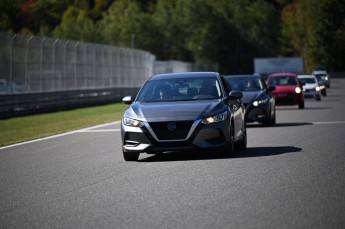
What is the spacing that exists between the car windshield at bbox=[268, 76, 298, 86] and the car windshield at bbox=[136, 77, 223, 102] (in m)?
19.3

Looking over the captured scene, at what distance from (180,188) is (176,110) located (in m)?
3.78

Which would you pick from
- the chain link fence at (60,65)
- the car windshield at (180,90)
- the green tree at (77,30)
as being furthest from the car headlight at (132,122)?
the green tree at (77,30)

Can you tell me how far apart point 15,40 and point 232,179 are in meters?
26.4

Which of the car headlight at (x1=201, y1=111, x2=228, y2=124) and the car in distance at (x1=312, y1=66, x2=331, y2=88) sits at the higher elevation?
the car headlight at (x1=201, y1=111, x2=228, y2=124)

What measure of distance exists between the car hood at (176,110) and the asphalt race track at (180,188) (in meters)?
0.70

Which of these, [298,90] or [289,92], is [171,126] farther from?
[298,90]

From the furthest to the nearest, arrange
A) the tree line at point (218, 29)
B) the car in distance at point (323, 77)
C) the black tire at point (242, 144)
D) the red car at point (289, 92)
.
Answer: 1. the tree line at point (218, 29)
2. the car in distance at point (323, 77)
3. the red car at point (289, 92)
4. the black tire at point (242, 144)

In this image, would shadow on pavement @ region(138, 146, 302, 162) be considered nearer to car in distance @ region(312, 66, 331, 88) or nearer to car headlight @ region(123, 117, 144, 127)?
car headlight @ region(123, 117, 144, 127)

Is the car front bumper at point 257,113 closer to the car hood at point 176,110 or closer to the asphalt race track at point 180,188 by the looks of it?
the asphalt race track at point 180,188

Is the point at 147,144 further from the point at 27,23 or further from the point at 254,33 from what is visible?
the point at 254,33

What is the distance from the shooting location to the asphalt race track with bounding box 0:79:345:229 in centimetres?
791

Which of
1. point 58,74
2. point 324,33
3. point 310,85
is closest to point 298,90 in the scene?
point 310,85

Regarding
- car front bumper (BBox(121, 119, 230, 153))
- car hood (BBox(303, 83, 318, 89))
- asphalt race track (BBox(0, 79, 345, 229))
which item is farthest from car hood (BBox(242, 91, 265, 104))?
car hood (BBox(303, 83, 318, 89))

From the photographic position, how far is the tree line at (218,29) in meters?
126
